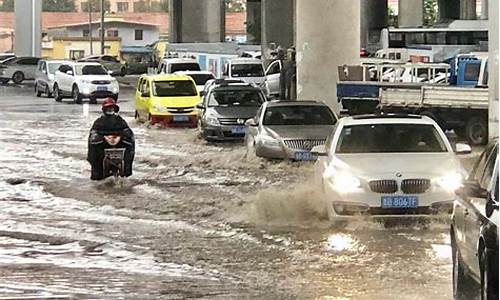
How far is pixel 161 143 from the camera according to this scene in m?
27.7

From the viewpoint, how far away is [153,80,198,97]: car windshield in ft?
108

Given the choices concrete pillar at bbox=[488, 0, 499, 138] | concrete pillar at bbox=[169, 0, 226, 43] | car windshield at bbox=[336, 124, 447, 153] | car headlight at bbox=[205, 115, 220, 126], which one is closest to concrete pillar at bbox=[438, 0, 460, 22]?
concrete pillar at bbox=[169, 0, 226, 43]

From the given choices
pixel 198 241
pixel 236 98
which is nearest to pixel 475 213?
pixel 198 241

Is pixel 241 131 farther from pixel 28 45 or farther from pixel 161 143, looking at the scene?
pixel 28 45

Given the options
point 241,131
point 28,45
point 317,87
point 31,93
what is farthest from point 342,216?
point 28,45

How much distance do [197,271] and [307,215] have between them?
13.1 ft

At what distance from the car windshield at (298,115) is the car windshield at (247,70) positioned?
66.3 ft

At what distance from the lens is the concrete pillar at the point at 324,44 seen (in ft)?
95.9

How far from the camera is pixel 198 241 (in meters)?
13.3

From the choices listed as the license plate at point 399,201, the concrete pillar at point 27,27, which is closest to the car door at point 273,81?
the license plate at point 399,201

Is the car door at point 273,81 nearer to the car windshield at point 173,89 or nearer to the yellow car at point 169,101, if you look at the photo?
the car windshield at point 173,89

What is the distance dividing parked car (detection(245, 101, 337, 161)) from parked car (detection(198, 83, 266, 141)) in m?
3.64

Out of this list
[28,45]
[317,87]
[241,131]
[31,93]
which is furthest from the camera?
[28,45]

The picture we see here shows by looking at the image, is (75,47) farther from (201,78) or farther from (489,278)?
(489,278)
